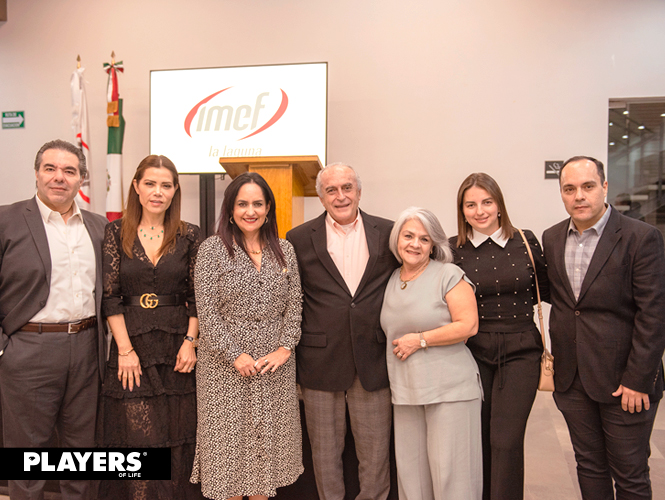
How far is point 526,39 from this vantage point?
446cm

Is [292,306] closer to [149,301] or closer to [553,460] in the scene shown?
[149,301]

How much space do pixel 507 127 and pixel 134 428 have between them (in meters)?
4.32

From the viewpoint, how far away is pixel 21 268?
6.27 ft

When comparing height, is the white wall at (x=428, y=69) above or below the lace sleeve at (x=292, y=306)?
above

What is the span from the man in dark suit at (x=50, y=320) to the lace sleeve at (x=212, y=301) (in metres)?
0.59

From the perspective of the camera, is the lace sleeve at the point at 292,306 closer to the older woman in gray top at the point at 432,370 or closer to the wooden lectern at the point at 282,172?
the older woman in gray top at the point at 432,370

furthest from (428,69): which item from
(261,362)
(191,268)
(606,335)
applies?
(261,362)

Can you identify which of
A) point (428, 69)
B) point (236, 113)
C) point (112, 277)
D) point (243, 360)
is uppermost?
point (428, 69)

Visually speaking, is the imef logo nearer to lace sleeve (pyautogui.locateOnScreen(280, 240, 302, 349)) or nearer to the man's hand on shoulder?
lace sleeve (pyautogui.locateOnScreen(280, 240, 302, 349))

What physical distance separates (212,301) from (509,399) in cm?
138

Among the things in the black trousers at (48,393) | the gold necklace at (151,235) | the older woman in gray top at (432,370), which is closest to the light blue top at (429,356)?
the older woman in gray top at (432,370)

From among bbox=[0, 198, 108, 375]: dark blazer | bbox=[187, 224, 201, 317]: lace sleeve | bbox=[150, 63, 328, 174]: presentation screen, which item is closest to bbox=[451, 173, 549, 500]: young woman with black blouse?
bbox=[187, 224, 201, 317]: lace sleeve

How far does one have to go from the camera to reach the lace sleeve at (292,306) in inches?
74.0

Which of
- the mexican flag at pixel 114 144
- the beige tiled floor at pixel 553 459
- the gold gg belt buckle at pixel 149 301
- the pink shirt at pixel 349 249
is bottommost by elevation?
the beige tiled floor at pixel 553 459
